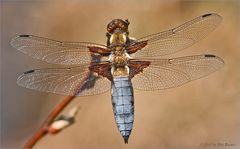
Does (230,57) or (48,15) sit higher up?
(48,15)

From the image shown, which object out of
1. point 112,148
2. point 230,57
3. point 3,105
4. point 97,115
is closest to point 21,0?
point 3,105

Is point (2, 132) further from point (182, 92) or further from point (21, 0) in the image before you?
point (182, 92)

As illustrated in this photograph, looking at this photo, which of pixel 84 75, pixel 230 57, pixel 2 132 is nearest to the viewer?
pixel 84 75

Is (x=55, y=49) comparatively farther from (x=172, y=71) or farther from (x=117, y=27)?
(x=172, y=71)

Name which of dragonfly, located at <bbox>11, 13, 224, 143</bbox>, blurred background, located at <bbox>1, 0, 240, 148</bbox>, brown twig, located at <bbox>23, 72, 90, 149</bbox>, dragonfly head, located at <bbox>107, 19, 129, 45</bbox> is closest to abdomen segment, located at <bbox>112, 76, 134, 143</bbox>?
dragonfly, located at <bbox>11, 13, 224, 143</bbox>

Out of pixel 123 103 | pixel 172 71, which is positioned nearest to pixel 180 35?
pixel 172 71

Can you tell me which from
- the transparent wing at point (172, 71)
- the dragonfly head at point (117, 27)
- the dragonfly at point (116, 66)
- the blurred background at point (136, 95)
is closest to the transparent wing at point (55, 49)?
the dragonfly at point (116, 66)

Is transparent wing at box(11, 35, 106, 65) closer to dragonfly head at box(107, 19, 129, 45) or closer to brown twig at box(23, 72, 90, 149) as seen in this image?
dragonfly head at box(107, 19, 129, 45)

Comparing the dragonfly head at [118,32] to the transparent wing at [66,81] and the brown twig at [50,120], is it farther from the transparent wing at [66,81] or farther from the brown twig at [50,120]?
the brown twig at [50,120]
